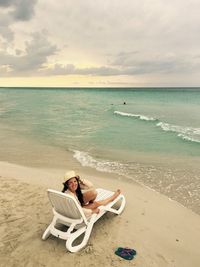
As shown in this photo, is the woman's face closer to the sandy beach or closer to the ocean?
the sandy beach

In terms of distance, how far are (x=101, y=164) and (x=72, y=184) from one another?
18.2 ft

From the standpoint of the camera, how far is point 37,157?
11859mm

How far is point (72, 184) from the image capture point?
535cm

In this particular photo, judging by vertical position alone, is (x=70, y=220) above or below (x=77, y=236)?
above

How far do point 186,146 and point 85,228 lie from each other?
33.5ft

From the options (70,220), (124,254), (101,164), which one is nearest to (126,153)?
(101,164)

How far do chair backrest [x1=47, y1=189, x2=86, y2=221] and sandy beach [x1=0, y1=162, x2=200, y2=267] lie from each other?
1.94 ft

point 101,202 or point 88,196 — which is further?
point 101,202

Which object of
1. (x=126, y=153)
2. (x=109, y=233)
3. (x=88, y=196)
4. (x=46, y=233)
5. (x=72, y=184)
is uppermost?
(x=72, y=184)

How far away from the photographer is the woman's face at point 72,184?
17.4ft

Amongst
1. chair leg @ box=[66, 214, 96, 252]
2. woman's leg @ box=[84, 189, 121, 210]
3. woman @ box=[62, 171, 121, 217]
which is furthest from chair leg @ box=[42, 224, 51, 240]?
woman's leg @ box=[84, 189, 121, 210]

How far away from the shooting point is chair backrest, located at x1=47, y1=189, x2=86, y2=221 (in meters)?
4.89

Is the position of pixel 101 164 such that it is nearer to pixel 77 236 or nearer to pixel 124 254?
pixel 77 236

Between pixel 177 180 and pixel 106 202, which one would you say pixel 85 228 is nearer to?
pixel 106 202
